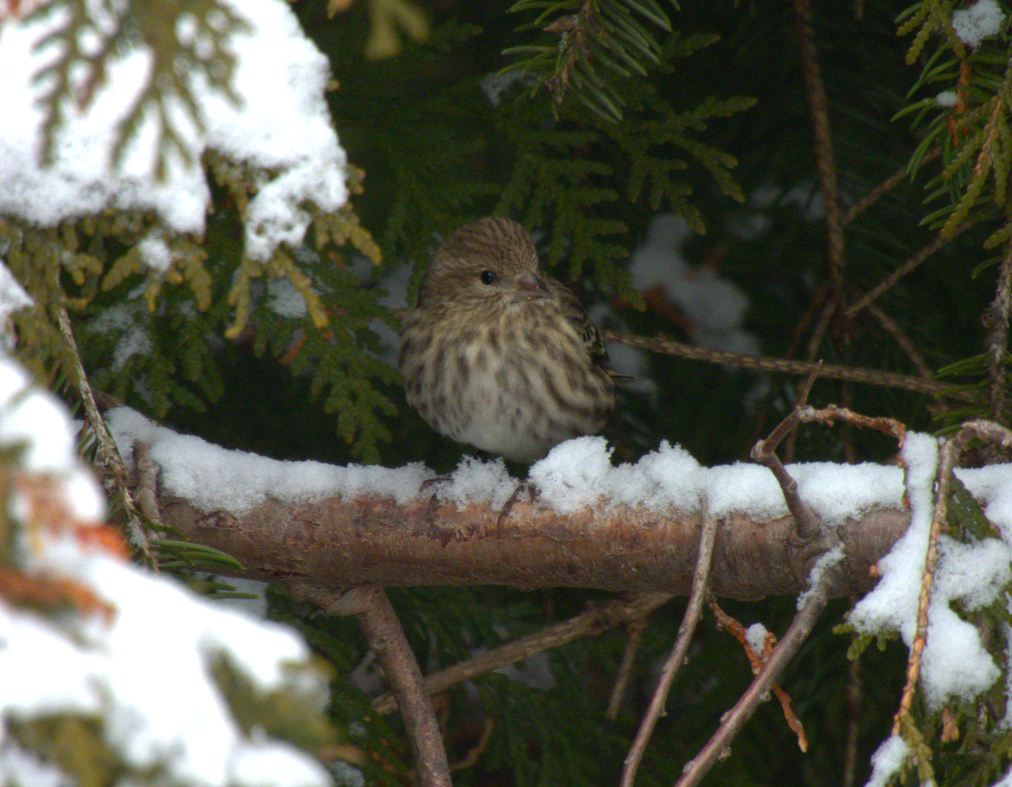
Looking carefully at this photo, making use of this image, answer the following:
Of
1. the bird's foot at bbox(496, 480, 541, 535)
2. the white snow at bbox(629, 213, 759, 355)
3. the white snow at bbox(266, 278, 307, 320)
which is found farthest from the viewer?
the white snow at bbox(629, 213, 759, 355)

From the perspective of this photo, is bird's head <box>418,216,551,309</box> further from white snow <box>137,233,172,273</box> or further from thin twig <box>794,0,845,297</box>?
white snow <box>137,233,172,273</box>

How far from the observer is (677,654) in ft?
4.54

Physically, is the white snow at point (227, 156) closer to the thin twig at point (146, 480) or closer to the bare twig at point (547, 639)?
the thin twig at point (146, 480)

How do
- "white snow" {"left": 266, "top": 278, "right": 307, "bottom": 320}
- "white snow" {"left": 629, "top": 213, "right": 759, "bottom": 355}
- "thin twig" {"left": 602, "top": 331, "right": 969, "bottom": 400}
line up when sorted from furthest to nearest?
"white snow" {"left": 629, "top": 213, "right": 759, "bottom": 355} → "white snow" {"left": 266, "top": 278, "right": 307, "bottom": 320} → "thin twig" {"left": 602, "top": 331, "right": 969, "bottom": 400}

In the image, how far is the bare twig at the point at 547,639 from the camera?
2.35 meters

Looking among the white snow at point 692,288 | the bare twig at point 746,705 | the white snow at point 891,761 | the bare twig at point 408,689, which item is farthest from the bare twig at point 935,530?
the white snow at point 692,288

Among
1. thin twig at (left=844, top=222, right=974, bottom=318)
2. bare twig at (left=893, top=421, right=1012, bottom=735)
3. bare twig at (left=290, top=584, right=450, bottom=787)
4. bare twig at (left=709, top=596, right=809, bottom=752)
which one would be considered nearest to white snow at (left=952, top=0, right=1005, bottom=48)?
thin twig at (left=844, top=222, right=974, bottom=318)

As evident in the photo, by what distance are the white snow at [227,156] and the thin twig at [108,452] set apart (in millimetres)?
173

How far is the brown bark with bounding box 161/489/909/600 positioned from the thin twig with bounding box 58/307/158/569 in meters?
0.51

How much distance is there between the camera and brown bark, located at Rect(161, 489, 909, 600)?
1.85 m

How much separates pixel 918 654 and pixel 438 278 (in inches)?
78.8

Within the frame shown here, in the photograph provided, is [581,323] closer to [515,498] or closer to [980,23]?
[515,498]

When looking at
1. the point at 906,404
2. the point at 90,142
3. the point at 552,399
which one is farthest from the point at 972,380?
the point at 90,142

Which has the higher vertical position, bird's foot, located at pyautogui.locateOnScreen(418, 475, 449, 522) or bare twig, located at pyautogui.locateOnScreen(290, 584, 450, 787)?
bird's foot, located at pyautogui.locateOnScreen(418, 475, 449, 522)
